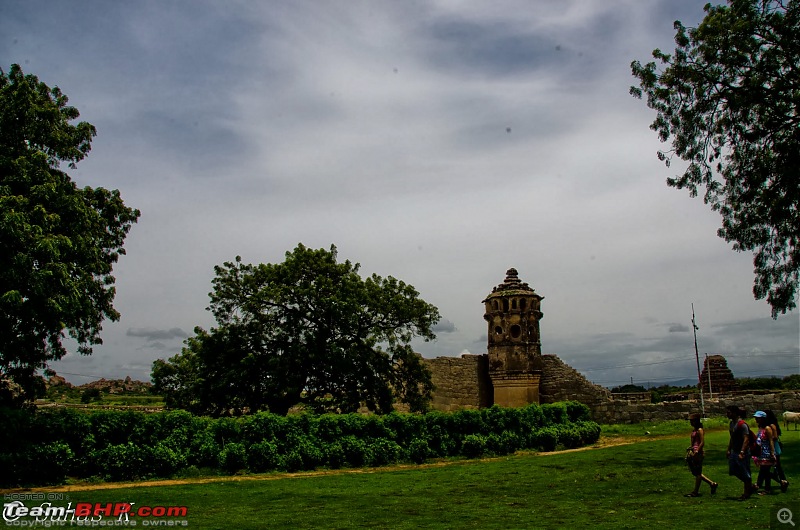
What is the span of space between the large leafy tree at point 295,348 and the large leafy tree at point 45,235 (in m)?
5.56

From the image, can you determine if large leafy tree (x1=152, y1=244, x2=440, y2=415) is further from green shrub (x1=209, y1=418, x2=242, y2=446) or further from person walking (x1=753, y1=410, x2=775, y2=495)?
person walking (x1=753, y1=410, x2=775, y2=495)

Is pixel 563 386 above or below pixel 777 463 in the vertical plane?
above

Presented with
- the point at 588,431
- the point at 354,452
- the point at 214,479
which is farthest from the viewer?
the point at 588,431

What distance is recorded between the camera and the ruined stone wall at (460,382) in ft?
90.9

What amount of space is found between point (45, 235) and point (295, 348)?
9.87 meters

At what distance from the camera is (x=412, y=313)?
24.1 metres

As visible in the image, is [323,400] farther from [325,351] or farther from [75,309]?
[75,309]

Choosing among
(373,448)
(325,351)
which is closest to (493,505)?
(373,448)

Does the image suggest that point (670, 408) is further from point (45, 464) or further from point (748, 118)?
point (45, 464)

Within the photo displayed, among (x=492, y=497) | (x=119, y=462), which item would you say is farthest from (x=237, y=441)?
(x=492, y=497)

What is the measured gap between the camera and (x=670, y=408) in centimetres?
2848

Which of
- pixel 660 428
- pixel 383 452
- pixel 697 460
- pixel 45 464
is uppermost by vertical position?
pixel 697 460

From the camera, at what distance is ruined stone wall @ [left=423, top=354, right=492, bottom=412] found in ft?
90.9

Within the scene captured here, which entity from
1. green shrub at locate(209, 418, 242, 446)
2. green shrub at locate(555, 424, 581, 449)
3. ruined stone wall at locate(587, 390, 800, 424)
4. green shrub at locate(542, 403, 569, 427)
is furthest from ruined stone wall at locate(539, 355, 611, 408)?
green shrub at locate(209, 418, 242, 446)
